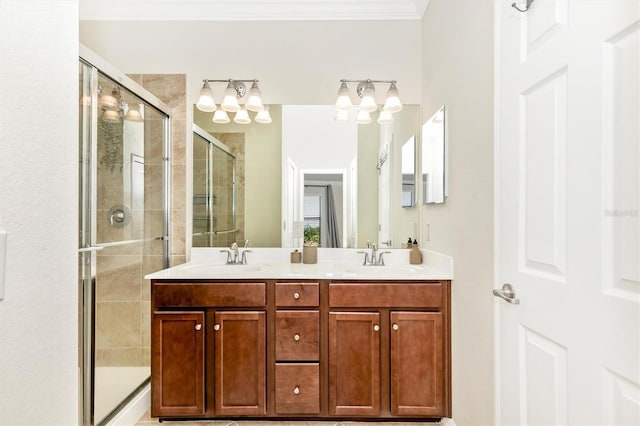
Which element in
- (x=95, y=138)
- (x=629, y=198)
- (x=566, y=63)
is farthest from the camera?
(x=95, y=138)

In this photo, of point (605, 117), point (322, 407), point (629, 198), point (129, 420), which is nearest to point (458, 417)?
point (322, 407)

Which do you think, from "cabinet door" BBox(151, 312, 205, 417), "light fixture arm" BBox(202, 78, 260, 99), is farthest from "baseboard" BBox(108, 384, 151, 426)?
"light fixture arm" BBox(202, 78, 260, 99)

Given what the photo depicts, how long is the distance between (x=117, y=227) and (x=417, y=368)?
1.91 metres

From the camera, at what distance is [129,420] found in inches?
70.9

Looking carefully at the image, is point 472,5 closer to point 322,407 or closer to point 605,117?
point 605,117

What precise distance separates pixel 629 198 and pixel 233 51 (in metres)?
2.42

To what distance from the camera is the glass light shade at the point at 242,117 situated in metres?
2.35

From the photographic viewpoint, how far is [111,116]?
70.2 inches

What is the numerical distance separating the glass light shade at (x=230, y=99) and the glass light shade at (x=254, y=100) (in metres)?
0.09

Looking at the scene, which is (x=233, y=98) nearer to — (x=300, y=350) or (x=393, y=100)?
(x=393, y=100)

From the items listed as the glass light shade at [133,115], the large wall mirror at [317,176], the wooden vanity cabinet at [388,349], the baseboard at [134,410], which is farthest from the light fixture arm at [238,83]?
the baseboard at [134,410]

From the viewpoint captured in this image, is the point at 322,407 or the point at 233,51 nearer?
the point at 322,407

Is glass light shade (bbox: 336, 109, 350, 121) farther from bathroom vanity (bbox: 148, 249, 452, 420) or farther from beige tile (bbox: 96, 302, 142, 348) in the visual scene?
beige tile (bbox: 96, 302, 142, 348)

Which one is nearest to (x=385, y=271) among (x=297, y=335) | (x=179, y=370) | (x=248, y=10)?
(x=297, y=335)
